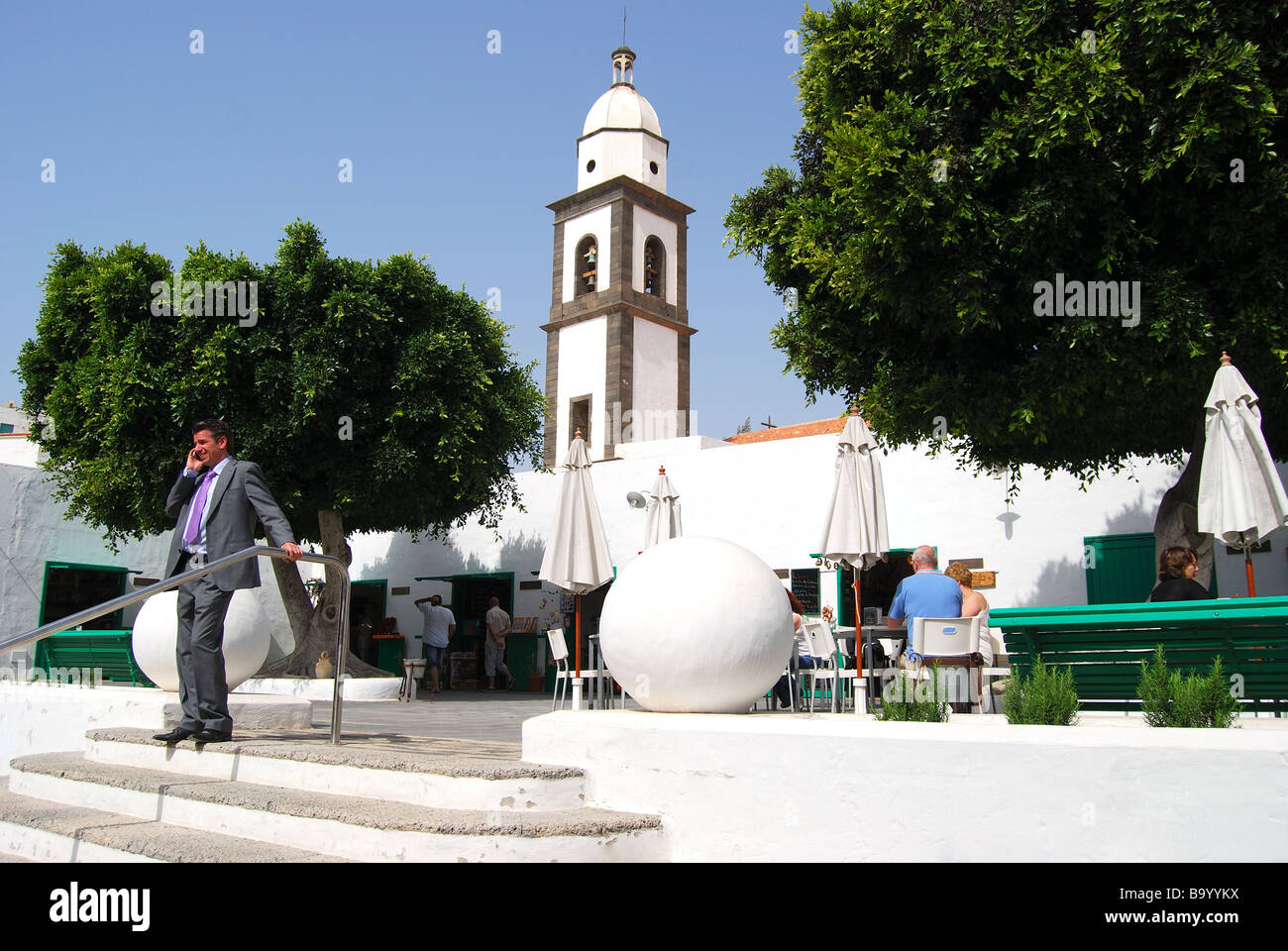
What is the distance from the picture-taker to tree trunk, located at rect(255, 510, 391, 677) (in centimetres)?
1531

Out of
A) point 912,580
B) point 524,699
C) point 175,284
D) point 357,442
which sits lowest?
point 524,699

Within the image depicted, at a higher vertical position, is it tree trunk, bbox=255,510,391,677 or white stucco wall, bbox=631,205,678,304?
white stucco wall, bbox=631,205,678,304

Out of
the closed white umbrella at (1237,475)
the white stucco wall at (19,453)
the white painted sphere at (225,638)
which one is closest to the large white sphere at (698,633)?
the white painted sphere at (225,638)

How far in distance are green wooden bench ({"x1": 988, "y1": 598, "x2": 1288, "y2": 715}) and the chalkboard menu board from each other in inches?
341

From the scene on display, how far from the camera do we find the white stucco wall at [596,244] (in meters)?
31.9

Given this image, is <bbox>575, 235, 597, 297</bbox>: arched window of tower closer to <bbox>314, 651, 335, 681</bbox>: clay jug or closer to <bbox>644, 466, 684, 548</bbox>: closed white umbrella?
<bbox>314, 651, 335, 681</bbox>: clay jug

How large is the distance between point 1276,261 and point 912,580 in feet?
13.9

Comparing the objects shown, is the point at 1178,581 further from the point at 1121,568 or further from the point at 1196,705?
the point at 1121,568

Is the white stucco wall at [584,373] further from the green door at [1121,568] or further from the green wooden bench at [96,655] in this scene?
the green wooden bench at [96,655]

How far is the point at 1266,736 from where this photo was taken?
353cm

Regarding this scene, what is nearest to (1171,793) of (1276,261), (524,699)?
(1276,261)

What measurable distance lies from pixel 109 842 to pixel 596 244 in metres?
29.8

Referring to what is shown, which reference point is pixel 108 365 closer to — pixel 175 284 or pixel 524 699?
pixel 175 284

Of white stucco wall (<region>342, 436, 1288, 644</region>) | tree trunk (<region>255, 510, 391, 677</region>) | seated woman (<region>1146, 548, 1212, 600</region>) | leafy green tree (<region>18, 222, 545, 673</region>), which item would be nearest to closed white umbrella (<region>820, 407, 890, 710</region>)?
seated woman (<region>1146, 548, 1212, 600</region>)
